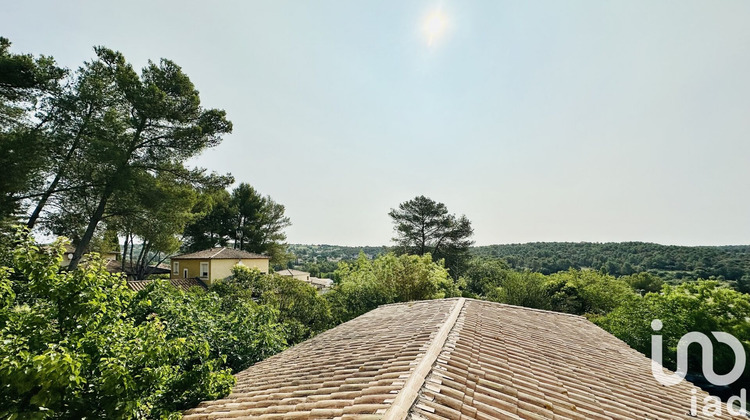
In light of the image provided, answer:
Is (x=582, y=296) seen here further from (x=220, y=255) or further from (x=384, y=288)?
(x=220, y=255)

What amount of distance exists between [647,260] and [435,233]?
59.7 m

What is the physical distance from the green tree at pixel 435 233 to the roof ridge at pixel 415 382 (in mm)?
32838

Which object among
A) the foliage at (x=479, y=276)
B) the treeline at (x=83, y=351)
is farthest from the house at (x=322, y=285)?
the treeline at (x=83, y=351)

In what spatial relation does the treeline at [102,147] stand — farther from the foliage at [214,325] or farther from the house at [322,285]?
the house at [322,285]

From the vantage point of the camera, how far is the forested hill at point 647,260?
50.0 meters

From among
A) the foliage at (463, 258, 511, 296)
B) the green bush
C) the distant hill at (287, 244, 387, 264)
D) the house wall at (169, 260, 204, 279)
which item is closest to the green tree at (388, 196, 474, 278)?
the foliage at (463, 258, 511, 296)

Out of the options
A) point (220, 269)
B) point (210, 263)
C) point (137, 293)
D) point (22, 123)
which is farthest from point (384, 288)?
point (22, 123)

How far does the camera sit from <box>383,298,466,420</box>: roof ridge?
2340mm

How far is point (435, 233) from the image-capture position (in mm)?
37750

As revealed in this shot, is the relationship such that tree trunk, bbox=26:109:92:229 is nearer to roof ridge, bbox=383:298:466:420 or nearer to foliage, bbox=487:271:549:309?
roof ridge, bbox=383:298:466:420

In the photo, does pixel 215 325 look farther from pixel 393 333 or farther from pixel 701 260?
pixel 701 260

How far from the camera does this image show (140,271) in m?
27.9

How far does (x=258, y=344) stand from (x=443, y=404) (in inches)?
272

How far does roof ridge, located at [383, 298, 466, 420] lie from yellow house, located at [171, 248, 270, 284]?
25176 mm
